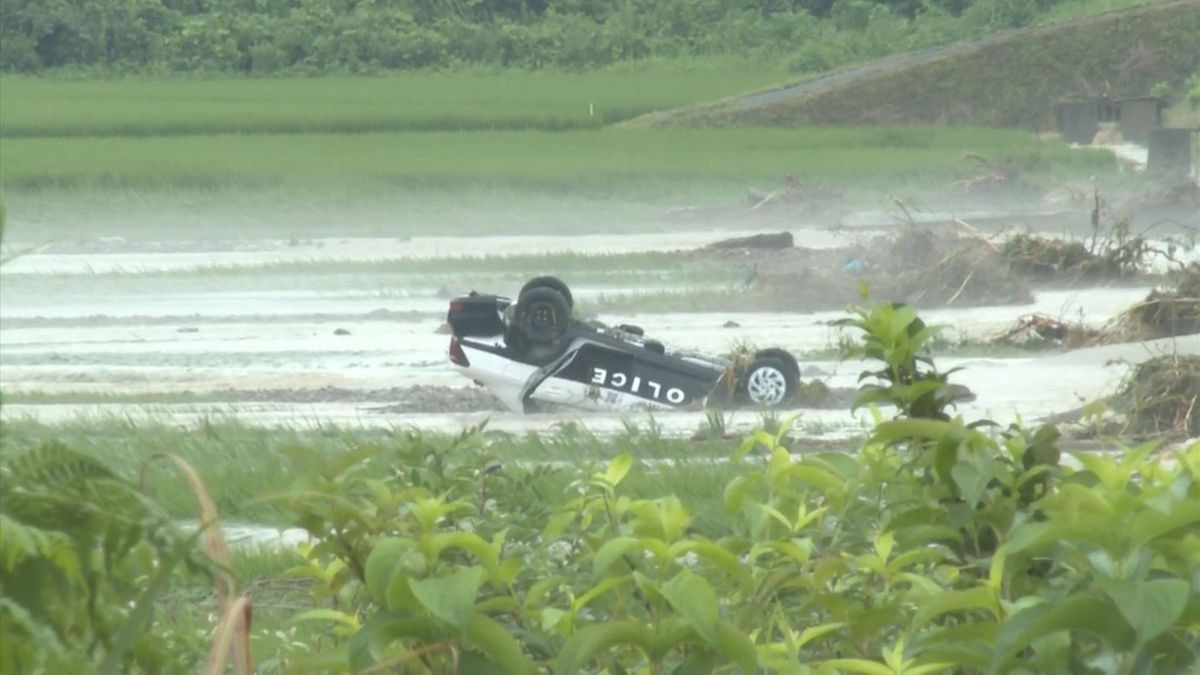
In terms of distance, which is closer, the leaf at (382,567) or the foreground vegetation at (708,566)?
the foreground vegetation at (708,566)

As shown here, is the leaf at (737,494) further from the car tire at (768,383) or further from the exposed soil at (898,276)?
the exposed soil at (898,276)

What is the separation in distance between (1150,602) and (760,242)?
8915mm

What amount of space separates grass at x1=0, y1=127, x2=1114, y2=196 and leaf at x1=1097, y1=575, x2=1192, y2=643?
574cm

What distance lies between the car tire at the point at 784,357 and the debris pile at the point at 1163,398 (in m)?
1.52

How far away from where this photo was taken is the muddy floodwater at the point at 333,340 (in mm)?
4996

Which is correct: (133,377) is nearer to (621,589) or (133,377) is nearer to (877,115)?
(877,115)

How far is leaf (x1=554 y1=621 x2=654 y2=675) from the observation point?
1381 mm

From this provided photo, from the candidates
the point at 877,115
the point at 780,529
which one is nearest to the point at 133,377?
the point at 877,115

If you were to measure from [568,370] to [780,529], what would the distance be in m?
3.67

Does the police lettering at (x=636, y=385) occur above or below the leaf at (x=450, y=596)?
below

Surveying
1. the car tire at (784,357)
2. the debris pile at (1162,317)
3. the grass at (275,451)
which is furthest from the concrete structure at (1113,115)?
the grass at (275,451)

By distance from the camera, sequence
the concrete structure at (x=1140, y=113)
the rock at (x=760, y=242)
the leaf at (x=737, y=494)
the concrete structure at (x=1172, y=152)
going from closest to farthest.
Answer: the leaf at (x=737, y=494) < the concrete structure at (x=1140, y=113) < the concrete structure at (x=1172, y=152) < the rock at (x=760, y=242)

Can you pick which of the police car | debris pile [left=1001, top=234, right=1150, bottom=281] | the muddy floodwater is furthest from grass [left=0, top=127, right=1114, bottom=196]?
the police car

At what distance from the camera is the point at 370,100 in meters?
6.98
